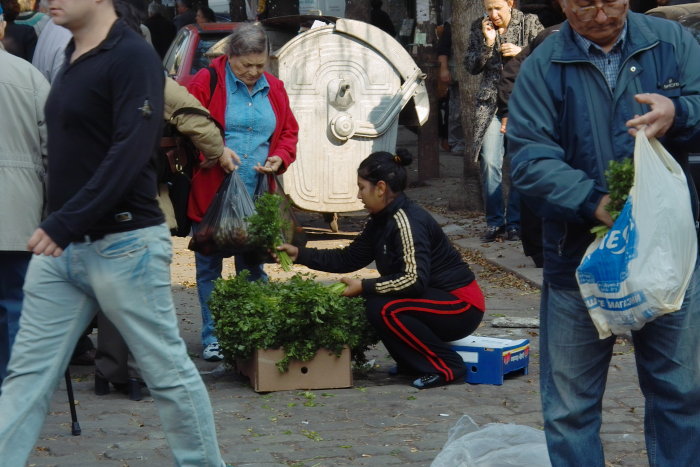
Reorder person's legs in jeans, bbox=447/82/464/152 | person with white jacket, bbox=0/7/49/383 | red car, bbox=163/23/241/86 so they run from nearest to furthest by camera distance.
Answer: person with white jacket, bbox=0/7/49/383 < red car, bbox=163/23/241/86 < person's legs in jeans, bbox=447/82/464/152

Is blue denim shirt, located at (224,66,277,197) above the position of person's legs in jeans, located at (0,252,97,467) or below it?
above

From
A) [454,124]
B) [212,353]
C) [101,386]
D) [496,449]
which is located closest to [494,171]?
[212,353]

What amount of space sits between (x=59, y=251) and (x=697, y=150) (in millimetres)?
2060

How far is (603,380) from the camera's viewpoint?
3951 mm

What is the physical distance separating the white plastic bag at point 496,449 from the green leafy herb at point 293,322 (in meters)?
1.38

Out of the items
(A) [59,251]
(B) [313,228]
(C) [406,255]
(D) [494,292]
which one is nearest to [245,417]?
(C) [406,255]

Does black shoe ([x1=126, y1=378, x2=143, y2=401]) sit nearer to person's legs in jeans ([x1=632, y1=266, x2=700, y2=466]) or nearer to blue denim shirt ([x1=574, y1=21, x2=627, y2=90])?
person's legs in jeans ([x1=632, y1=266, x2=700, y2=466])

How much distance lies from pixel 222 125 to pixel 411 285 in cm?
160

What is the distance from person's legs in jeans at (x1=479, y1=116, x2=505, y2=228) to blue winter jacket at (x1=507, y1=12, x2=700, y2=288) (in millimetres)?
A: 6566

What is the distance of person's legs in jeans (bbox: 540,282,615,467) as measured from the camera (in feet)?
12.7

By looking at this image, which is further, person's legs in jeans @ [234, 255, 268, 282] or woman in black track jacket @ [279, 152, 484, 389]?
person's legs in jeans @ [234, 255, 268, 282]

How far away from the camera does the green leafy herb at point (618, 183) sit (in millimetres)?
→ 3559

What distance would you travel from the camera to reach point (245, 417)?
227 inches

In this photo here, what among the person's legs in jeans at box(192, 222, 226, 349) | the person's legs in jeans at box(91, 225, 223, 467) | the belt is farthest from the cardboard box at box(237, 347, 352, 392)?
the belt
